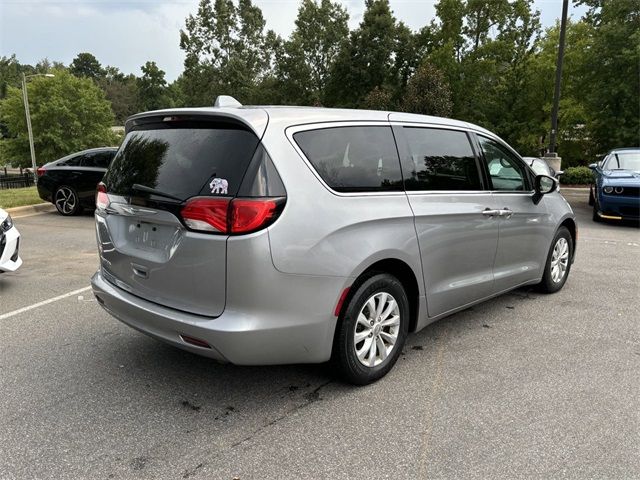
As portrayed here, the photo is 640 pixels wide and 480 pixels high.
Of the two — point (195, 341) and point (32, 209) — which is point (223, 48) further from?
point (195, 341)

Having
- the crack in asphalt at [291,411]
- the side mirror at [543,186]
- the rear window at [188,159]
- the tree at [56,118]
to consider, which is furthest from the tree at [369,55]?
the crack in asphalt at [291,411]

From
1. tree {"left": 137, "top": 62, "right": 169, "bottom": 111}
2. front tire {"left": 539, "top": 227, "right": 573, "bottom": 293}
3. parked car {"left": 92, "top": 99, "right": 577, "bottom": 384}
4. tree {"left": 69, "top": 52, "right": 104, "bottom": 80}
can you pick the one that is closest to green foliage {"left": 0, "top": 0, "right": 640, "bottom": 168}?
front tire {"left": 539, "top": 227, "right": 573, "bottom": 293}

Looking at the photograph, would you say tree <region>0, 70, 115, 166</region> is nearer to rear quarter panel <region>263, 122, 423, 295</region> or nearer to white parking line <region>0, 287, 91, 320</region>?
white parking line <region>0, 287, 91, 320</region>

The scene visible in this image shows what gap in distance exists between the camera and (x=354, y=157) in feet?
10.5

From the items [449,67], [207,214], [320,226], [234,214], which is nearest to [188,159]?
[207,214]

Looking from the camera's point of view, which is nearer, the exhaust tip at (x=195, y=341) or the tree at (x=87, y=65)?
the exhaust tip at (x=195, y=341)

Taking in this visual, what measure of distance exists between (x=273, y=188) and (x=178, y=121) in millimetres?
845

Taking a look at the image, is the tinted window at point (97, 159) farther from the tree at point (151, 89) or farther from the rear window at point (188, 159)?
the tree at point (151, 89)

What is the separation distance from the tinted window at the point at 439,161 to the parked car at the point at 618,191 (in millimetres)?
7486

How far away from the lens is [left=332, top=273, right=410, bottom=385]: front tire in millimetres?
3090

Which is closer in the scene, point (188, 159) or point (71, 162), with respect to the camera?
point (188, 159)

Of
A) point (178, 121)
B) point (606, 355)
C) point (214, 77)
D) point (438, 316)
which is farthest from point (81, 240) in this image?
point (214, 77)

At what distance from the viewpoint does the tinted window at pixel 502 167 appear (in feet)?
14.1

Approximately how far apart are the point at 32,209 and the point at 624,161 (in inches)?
518
